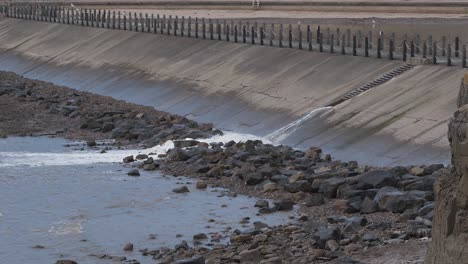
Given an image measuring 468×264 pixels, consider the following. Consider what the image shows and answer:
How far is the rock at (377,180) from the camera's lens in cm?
2352

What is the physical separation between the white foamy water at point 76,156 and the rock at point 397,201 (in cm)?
1089

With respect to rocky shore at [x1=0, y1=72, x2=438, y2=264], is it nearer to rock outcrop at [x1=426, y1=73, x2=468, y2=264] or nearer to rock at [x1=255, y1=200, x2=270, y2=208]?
rock at [x1=255, y1=200, x2=270, y2=208]

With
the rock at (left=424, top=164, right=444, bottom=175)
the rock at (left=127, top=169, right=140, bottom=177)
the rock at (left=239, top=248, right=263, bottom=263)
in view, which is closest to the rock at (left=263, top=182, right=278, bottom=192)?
the rock at (left=424, top=164, right=444, bottom=175)

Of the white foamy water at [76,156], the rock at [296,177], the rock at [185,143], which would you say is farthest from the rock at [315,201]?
the rock at [185,143]

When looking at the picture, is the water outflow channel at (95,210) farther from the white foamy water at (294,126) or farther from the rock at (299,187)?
the white foamy water at (294,126)

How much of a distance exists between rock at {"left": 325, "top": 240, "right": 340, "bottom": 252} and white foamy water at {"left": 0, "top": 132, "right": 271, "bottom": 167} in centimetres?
1387

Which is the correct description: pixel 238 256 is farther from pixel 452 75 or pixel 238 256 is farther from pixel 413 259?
pixel 452 75

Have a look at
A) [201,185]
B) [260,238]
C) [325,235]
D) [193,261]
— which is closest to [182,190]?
[201,185]

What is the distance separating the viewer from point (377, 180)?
23562 mm

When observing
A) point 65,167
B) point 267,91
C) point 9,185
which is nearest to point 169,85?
point 267,91

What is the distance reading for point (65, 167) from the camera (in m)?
30.4

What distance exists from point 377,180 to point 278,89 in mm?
16236

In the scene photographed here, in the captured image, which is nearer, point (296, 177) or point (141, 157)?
point (296, 177)

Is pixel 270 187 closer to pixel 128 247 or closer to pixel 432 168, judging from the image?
pixel 432 168
